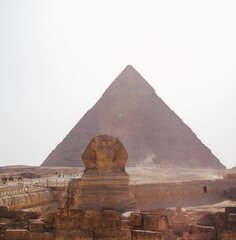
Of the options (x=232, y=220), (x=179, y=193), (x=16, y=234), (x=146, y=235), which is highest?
(x=16, y=234)

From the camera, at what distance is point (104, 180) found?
714 centimetres

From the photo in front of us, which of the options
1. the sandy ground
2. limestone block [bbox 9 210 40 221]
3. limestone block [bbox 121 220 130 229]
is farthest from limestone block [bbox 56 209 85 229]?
the sandy ground

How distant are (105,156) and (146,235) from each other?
376 cm

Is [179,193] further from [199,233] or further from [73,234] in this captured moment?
[73,234]

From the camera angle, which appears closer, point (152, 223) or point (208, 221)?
point (152, 223)

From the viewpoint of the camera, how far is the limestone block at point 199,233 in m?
5.62

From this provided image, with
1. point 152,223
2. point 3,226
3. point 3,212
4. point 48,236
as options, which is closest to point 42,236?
point 48,236

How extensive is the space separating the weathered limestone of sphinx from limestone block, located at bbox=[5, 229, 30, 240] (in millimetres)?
2908

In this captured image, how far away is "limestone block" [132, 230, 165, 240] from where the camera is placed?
371 cm

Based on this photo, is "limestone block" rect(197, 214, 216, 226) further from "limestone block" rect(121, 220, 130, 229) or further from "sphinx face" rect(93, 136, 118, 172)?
"limestone block" rect(121, 220, 130, 229)

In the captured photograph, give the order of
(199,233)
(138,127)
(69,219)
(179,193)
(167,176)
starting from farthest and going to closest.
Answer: (138,127), (167,176), (179,193), (199,233), (69,219)

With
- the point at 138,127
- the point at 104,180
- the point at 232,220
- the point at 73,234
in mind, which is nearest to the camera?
the point at 73,234

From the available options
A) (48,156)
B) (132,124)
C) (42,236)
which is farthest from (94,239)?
(132,124)

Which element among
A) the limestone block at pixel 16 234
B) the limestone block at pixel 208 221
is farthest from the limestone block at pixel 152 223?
the limestone block at pixel 208 221
